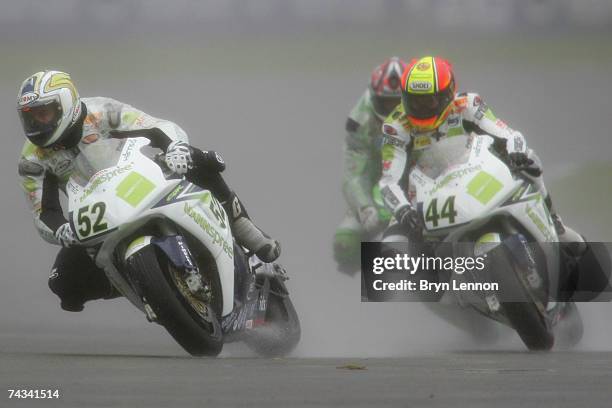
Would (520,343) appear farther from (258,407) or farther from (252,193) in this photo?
(252,193)

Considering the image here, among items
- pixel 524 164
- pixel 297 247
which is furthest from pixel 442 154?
pixel 297 247

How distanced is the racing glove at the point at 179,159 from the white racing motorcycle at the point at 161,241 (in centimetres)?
5

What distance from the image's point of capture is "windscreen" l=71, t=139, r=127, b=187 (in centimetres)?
885

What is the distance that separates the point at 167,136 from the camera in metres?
8.93

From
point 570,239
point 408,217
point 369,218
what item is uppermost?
point 408,217

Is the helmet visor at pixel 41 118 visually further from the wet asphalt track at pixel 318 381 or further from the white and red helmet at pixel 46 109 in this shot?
the wet asphalt track at pixel 318 381

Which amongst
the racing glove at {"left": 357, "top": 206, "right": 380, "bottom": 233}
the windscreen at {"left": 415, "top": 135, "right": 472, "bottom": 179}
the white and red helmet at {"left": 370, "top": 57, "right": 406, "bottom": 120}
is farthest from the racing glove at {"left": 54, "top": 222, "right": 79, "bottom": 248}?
the white and red helmet at {"left": 370, "top": 57, "right": 406, "bottom": 120}

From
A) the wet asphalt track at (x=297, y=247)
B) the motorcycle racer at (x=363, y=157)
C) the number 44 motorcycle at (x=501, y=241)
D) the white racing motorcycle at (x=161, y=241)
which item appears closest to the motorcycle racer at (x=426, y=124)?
the number 44 motorcycle at (x=501, y=241)

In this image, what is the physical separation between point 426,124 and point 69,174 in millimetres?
2215

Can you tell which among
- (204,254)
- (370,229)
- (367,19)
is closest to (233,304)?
(204,254)

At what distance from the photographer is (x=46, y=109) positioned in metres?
8.76

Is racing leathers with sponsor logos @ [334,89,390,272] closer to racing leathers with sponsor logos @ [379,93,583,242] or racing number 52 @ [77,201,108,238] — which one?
racing leathers with sponsor logos @ [379,93,583,242]

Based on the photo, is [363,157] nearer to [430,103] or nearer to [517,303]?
[430,103]

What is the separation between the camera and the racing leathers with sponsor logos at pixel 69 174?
8938 mm
